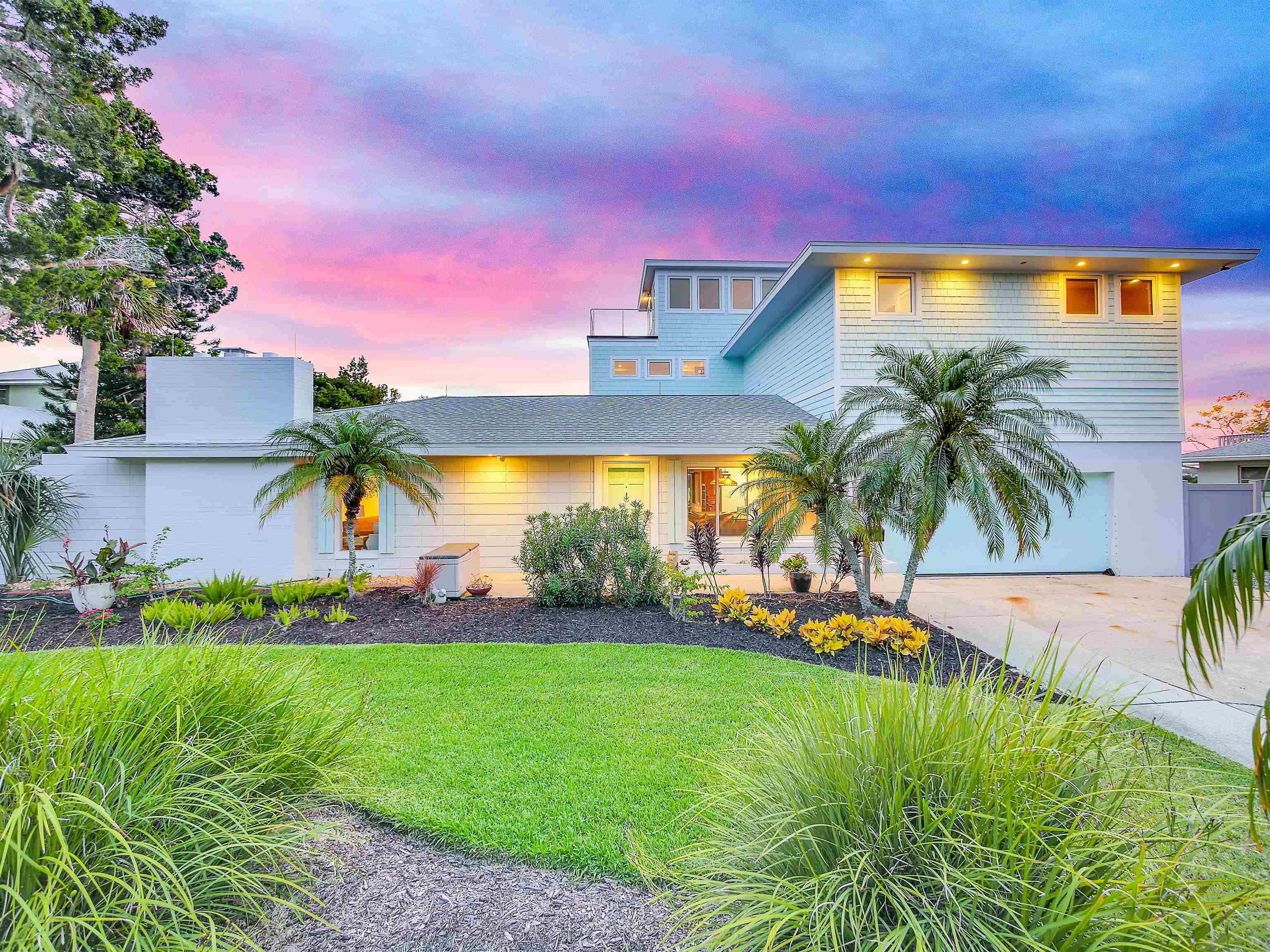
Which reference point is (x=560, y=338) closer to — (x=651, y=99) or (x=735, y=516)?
(x=651, y=99)

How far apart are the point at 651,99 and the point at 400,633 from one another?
41.2 ft

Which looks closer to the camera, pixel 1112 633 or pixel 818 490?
pixel 1112 633

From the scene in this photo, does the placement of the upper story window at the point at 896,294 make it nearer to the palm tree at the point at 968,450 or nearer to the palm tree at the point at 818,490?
the palm tree at the point at 968,450

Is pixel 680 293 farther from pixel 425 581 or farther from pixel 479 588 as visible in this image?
pixel 425 581

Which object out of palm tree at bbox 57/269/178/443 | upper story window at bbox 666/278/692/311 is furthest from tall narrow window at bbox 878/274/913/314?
palm tree at bbox 57/269/178/443

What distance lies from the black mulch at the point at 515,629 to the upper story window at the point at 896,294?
6356mm

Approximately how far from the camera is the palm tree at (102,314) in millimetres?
12633

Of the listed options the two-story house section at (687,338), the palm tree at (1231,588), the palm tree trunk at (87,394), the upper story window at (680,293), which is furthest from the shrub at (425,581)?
the palm tree trunk at (87,394)

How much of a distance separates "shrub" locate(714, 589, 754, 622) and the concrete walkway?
2.56m

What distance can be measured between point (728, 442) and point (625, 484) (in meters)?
2.48

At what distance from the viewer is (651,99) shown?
12.1m

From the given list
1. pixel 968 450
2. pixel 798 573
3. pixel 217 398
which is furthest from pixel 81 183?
pixel 968 450

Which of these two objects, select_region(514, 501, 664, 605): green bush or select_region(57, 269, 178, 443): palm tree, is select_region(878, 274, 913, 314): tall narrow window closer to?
select_region(514, 501, 664, 605): green bush

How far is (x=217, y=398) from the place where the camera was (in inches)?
399
